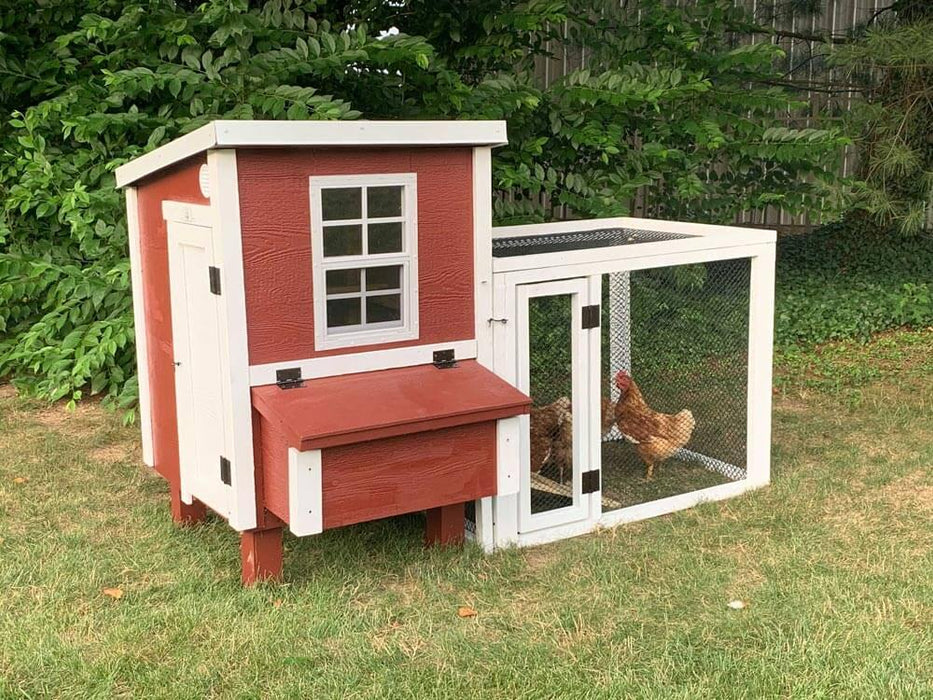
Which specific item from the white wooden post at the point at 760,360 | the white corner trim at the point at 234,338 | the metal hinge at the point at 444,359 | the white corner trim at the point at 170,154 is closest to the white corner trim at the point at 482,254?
the metal hinge at the point at 444,359

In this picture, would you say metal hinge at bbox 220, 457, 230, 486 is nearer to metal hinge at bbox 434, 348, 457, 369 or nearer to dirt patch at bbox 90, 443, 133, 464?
metal hinge at bbox 434, 348, 457, 369

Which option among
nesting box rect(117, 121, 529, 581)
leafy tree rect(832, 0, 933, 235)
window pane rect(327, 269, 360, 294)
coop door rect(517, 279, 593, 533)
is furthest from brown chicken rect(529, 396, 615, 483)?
leafy tree rect(832, 0, 933, 235)

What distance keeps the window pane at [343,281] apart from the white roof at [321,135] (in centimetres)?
44

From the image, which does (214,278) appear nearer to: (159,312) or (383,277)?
(383,277)

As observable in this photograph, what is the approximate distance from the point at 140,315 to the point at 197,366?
723 millimetres

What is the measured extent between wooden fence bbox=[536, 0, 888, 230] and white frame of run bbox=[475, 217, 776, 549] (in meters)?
4.18

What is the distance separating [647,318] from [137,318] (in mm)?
2152

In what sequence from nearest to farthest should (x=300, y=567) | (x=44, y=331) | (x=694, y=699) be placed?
(x=694, y=699) < (x=300, y=567) < (x=44, y=331)

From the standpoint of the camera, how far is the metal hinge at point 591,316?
4.45 metres

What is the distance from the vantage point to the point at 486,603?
388cm

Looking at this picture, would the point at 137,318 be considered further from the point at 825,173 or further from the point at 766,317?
the point at 825,173

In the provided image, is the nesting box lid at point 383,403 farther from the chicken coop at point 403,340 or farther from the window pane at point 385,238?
the window pane at point 385,238

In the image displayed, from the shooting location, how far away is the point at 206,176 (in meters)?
3.77

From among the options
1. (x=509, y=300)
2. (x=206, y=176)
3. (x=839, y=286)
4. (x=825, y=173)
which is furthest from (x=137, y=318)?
(x=839, y=286)
